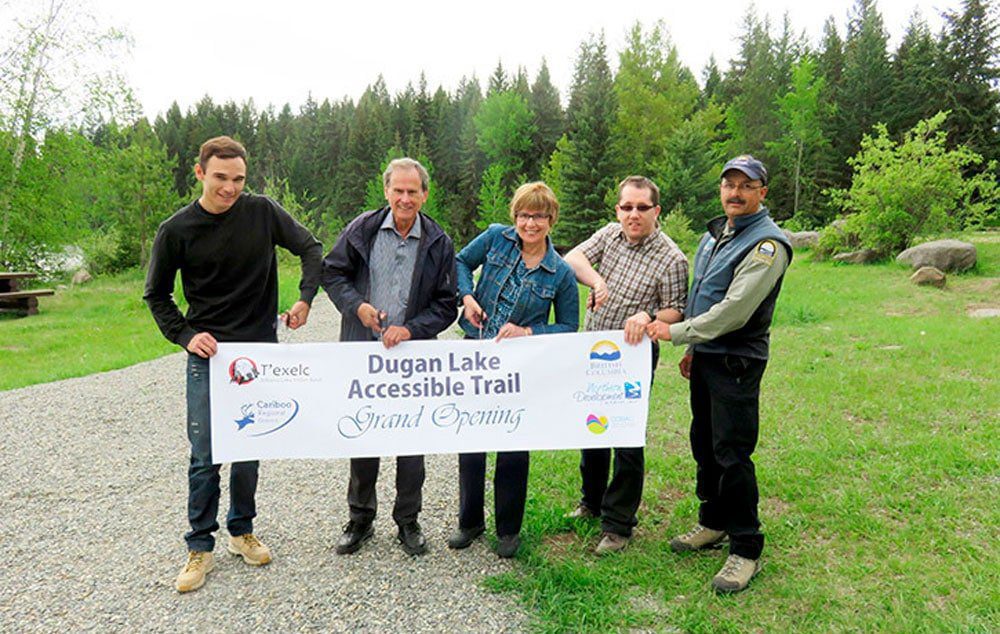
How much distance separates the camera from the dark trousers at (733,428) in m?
3.40

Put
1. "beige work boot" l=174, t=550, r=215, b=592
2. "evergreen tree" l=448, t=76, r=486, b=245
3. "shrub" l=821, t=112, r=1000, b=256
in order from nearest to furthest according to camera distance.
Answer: "beige work boot" l=174, t=550, r=215, b=592 → "shrub" l=821, t=112, r=1000, b=256 → "evergreen tree" l=448, t=76, r=486, b=245

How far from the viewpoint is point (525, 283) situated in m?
3.64

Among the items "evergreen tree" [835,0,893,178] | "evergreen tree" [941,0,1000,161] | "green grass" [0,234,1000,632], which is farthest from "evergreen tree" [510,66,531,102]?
"green grass" [0,234,1000,632]

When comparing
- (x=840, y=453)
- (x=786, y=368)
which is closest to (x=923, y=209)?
(x=786, y=368)

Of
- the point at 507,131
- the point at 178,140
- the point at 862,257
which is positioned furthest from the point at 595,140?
the point at 178,140

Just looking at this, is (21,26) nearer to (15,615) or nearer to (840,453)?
(15,615)

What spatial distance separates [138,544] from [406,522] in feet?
6.00

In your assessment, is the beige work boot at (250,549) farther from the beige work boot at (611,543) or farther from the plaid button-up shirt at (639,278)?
the plaid button-up shirt at (639,278)

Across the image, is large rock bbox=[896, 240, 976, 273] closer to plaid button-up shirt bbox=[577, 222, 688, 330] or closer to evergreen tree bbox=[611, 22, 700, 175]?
plaid button-up shirt bbox=[577, 222, 688, 330]

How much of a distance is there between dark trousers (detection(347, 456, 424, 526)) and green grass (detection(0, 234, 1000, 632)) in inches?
29.0

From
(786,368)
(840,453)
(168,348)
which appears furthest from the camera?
(168,348)

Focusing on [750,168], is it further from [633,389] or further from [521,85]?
[521,85]

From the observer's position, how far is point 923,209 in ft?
61.2

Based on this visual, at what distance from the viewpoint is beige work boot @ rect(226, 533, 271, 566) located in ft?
12.2
